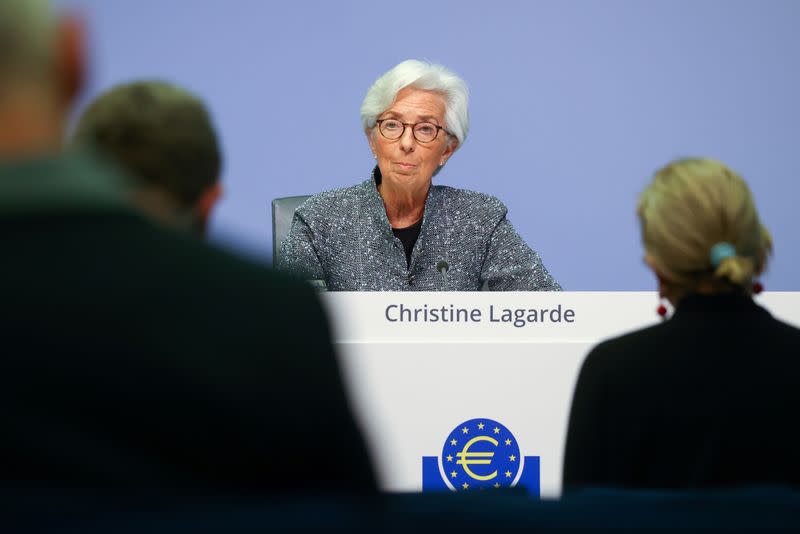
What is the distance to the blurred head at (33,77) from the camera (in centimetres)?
72

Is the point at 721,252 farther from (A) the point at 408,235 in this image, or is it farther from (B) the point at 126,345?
(A) the point at 408,235

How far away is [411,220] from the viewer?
329 centimetres

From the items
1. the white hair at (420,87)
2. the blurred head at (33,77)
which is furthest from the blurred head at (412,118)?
the blurred head at (33,77)

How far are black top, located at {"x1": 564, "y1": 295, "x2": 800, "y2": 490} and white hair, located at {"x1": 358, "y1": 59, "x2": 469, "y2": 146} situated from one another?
1.99 meters

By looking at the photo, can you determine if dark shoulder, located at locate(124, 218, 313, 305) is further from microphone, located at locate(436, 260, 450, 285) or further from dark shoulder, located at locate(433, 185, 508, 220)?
dark shoulder, located at locate(433, 185, 508, 220)

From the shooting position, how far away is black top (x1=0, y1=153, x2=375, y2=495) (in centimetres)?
67

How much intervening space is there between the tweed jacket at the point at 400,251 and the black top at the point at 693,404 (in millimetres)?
1602

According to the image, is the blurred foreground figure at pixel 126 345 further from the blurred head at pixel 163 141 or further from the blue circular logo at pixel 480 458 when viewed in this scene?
the blue circular logo at pixel 480 458

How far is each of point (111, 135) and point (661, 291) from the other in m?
0.78

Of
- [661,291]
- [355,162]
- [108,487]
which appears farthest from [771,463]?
[355,162]

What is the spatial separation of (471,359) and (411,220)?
3.24 feet

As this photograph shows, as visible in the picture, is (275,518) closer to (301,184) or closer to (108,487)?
(108,487)

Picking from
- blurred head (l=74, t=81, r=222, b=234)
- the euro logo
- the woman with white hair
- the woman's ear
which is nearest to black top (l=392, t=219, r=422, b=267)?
the woman with white hair

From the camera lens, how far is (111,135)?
1.24 meters
